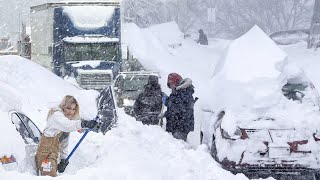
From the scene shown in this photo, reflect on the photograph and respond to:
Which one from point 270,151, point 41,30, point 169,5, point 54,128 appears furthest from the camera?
point 169,5

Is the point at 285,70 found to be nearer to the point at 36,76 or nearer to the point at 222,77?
the point at 222,77

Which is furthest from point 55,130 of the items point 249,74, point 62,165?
point 249,74

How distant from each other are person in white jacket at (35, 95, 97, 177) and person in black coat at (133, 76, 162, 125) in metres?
3.92

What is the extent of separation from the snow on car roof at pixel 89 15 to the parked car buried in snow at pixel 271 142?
11.5 m

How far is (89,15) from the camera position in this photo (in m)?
17.9

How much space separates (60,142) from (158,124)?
4.30 meters

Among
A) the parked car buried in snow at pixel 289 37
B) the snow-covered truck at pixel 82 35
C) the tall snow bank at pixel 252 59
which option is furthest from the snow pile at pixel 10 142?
the parked car buried in snow at pixel 289 37

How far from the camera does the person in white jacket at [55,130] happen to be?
5848 mm

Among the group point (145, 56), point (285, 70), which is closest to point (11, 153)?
point (285, 70)

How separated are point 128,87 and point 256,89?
6.42 m

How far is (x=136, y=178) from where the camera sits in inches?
216

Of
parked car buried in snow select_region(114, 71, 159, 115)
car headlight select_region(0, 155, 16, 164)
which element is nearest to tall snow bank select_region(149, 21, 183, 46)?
parked car buried in snow select_region(114, 71, 159, 115)

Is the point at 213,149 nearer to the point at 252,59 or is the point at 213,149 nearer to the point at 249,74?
the point at 249,74

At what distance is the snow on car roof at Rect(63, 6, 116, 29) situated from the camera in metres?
17.9
